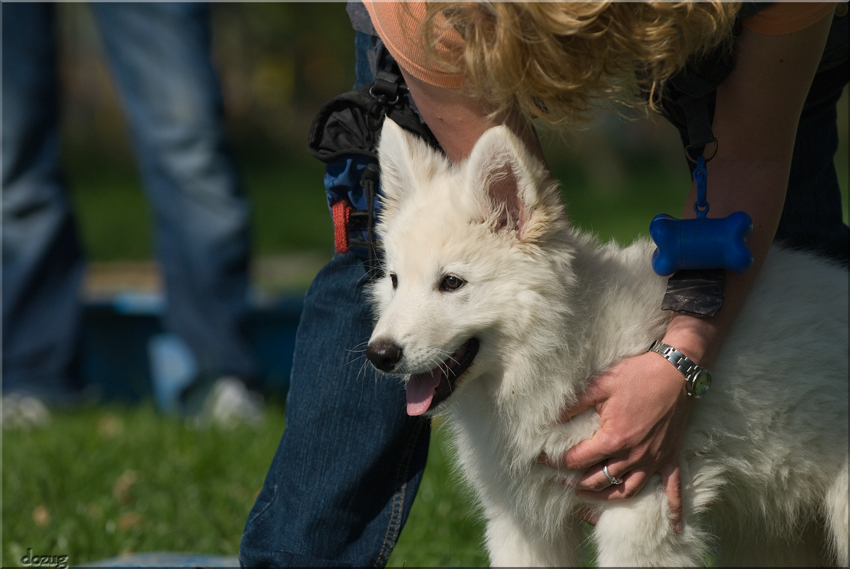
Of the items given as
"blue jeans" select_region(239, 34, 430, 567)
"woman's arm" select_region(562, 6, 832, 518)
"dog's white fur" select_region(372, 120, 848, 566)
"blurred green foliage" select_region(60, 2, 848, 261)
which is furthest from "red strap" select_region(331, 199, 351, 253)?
"blurred green foliage" select_region(60, 2, 848, 261)

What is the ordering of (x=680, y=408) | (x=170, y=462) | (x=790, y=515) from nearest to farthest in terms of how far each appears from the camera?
1. (x=680, y=408)
2. (x=790, y=515)
3. (x=170, y=462)

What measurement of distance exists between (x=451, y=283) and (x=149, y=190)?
3359mm

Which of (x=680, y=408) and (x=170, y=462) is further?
(x=170, y=462)

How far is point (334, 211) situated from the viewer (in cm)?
243

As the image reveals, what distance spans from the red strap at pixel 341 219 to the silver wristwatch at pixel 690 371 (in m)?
1.00

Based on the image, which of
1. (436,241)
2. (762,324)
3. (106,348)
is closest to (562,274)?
(436,241)

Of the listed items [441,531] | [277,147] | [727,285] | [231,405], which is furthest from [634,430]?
[277,147]

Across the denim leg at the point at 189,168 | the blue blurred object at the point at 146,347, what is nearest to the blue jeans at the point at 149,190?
the denim leg at the point at 189,168

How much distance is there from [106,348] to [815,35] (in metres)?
4.79

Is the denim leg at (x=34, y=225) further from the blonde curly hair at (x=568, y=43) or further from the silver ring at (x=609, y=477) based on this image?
the silver ring at (x=609, y=477)

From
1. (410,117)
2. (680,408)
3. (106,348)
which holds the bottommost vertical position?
(106,348)

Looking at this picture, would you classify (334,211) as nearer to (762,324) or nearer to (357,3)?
(357,3)

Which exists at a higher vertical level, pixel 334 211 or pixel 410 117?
pixel 410 117

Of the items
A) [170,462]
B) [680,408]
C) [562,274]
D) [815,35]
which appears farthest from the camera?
[170,462]
